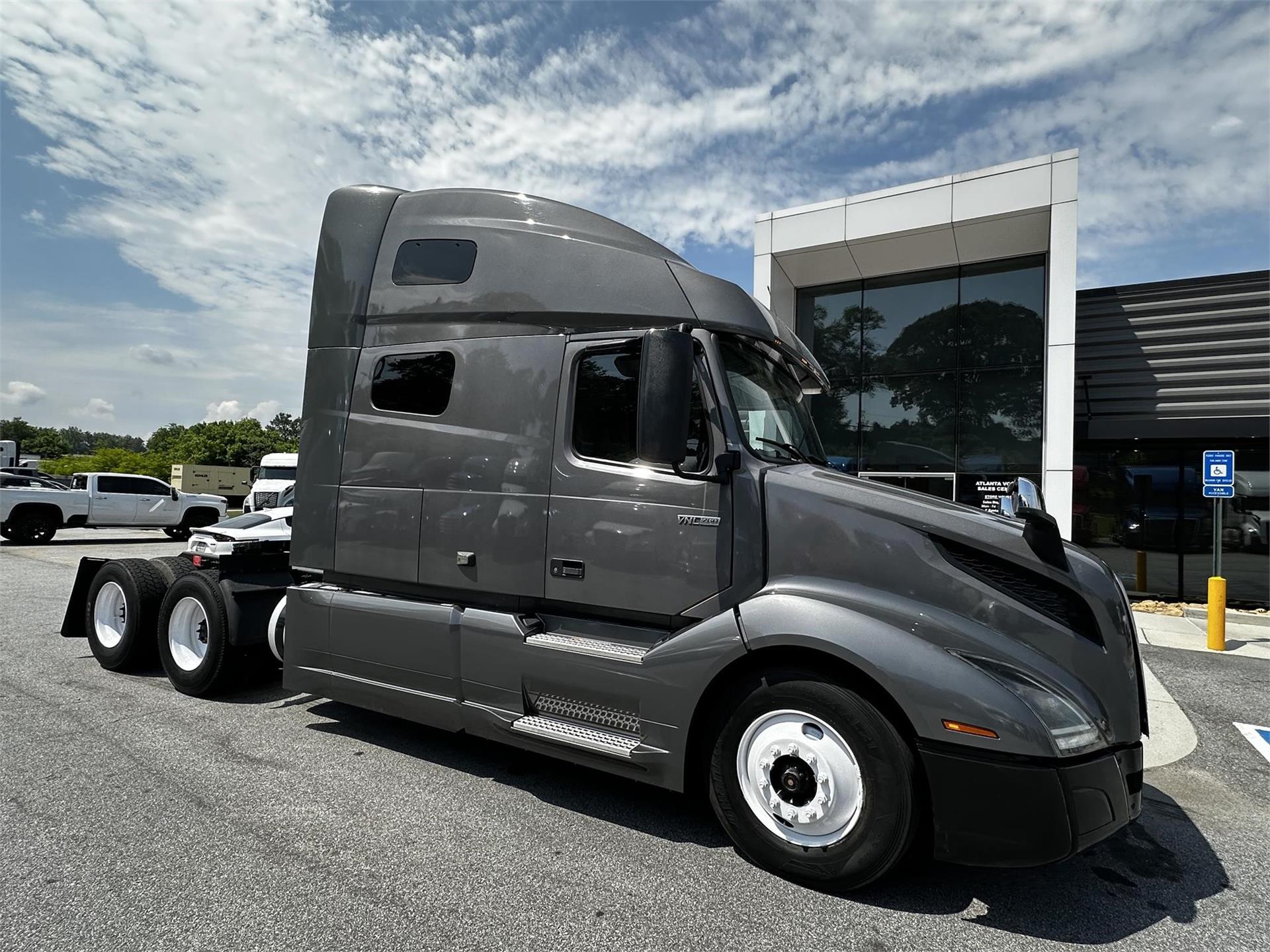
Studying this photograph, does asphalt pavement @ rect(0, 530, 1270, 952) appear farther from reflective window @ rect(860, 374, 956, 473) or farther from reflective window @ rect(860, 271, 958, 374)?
reflective window @ rect(860, 271, 958, 374)

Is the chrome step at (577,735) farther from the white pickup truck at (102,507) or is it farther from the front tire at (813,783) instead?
the white pickup truck at (102,507)

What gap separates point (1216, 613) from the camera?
8547 mm

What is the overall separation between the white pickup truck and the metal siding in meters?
22.8

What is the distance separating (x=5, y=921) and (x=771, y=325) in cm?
407

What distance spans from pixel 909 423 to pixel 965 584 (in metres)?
12.0

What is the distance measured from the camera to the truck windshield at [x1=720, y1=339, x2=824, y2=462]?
346 centimetres

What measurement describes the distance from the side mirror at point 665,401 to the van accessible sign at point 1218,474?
902 cm

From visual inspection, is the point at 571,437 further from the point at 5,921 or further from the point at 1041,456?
the point at 1041,456

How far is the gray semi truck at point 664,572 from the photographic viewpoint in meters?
2.76

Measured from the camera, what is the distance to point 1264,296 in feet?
40.0

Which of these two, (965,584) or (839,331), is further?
(839,331)

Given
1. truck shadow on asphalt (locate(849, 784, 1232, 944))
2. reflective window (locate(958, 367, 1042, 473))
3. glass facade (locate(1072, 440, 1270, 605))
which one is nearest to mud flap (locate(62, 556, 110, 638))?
truck shadow on asphalt (locate(849, 784, 1232, 944))

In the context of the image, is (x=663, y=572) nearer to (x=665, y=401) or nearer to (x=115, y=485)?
(x=665, y=401)

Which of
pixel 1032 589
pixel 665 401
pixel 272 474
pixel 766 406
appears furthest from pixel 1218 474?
pixel 272 474
